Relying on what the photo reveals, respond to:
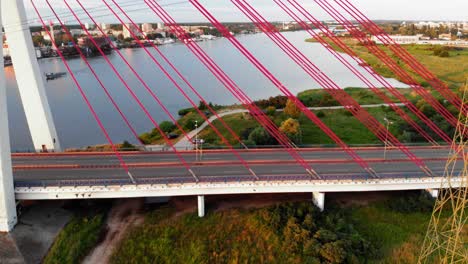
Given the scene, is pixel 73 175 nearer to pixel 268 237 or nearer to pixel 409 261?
pixel 268 237

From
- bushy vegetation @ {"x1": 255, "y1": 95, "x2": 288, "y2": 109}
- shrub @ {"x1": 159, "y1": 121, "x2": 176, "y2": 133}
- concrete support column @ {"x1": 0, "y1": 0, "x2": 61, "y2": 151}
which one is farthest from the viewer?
bushy vegetation @ {"x1": 255, "y1": 95, "x2": 288, "y2": 109}

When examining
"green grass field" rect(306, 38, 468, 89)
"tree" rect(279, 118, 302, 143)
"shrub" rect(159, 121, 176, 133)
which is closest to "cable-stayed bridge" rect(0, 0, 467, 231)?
"tree" rect(279, 118, 302, 143)

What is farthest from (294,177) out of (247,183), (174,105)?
(174,105)

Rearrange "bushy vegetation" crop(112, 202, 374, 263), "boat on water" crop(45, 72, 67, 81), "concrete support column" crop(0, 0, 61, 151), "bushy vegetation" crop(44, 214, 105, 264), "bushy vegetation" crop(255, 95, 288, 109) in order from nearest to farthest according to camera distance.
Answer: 1. "bushy vegetation" crop(44, 214, 105, 264)
2. "bushy vegetation" crop(112, 202, 374, 263)
3. "concrete support column" crop(0, 0, 61, 151)
4. "bushy vegetation" crop(255, 95, 288, 109)
5. "boat on water" crop(45, 72, 67, 81)

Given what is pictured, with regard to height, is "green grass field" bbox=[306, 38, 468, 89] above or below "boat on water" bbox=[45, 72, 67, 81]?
below

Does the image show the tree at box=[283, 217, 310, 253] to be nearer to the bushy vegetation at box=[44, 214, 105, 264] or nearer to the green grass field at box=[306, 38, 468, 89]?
the bushy vegetation at box=[44, 214, 105, 264]

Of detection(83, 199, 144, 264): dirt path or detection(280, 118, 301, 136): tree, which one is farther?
detection(280, 118, 301, 136): tree

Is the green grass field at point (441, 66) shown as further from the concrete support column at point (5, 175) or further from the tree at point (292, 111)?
the concrete support column at point (5, 175)
